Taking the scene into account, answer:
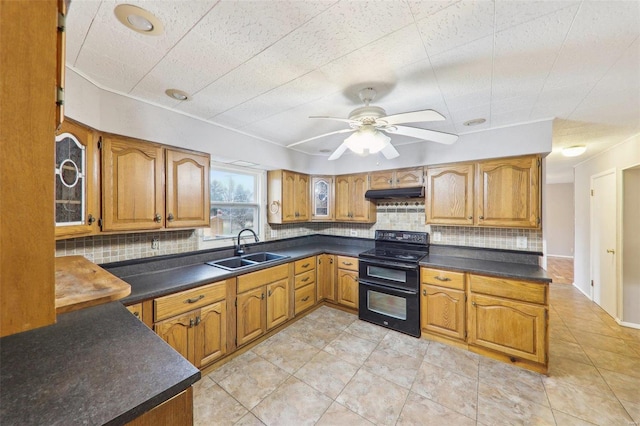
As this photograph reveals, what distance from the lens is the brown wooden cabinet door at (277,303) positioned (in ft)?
9.03

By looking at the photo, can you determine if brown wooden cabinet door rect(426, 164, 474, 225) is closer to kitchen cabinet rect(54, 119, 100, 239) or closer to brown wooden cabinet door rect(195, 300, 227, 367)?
brown wooden cabinet door rect(195, 300, 227, 367)

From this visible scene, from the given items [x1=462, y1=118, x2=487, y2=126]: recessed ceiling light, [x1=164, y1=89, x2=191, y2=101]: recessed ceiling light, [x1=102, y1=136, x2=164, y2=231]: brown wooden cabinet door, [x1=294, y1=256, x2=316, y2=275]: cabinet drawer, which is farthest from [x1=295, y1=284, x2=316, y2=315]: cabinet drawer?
[x1=462, y1=118, x2=487, y2=126]: recessed ceiling light

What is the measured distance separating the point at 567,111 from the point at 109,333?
3.71 metres

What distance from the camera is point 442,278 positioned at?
2664mm

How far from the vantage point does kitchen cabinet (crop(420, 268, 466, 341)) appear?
2.57 meters

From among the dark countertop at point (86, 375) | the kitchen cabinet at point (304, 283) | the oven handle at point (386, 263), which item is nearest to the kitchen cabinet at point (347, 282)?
the oven handle at point (386, 263)

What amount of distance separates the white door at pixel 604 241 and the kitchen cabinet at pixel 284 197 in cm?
409

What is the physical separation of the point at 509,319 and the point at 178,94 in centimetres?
347

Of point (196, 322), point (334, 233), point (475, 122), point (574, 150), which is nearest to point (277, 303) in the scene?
point (196, 322)

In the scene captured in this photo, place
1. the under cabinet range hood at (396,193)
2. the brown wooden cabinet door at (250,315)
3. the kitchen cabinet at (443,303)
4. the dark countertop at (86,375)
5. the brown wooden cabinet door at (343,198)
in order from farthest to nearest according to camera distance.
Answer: the brown wooden cabinet door at (343,198), the under cabinet range hood at (396,193), the kitchen cabinet at (443,303), the brown wooden cabinet door at (250,315), the dark countertop at (86,375)

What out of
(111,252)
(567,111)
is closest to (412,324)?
(567,111)

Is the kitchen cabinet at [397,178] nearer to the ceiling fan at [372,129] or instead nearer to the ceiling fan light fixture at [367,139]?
the ceiling fan at [372,129]

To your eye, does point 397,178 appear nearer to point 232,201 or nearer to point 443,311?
point 443,311

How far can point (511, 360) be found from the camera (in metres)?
2.34
